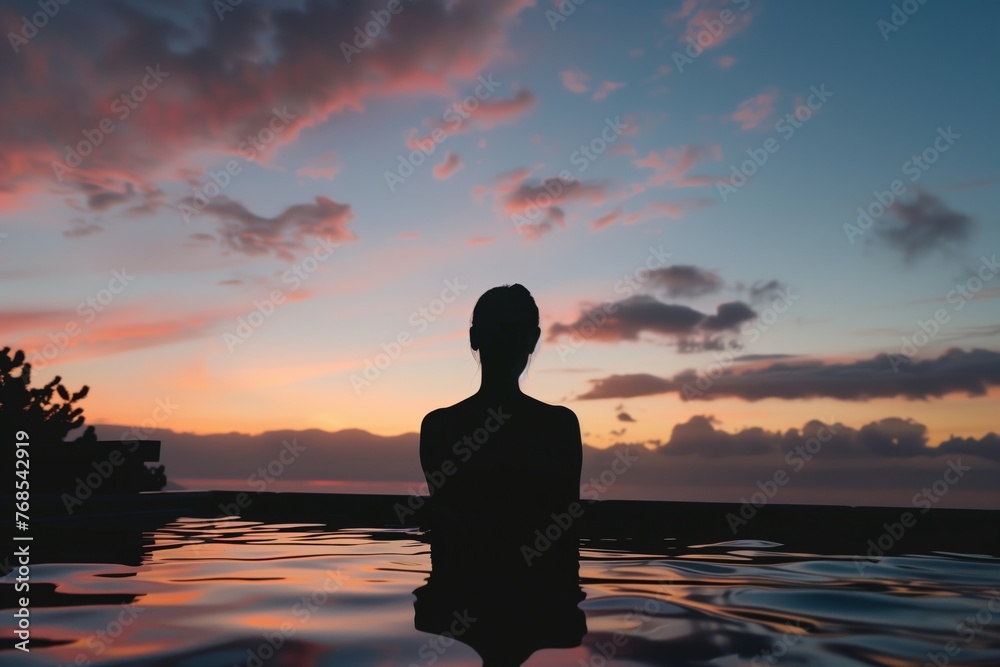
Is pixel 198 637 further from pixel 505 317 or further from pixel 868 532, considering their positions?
pixel 868 532

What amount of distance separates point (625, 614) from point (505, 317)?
209 cm

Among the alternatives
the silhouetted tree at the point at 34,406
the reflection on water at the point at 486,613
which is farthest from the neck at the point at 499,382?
the silhouetted tree at the point at 34,406

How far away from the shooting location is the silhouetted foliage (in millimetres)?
15789

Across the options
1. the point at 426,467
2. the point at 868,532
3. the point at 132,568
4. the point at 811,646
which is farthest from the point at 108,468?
the point at 868,532

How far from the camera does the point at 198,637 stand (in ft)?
11.5

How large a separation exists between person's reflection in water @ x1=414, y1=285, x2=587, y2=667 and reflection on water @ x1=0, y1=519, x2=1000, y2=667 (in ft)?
0.06

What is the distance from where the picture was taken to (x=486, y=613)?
323cm

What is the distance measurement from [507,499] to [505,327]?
820 millimetres

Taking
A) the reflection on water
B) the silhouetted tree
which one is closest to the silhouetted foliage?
the silhouetted tree

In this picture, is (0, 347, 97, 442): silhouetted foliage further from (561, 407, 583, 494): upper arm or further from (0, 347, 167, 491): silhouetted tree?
(561, 407, 583, 494): upper arm

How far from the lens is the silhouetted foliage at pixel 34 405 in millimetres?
15789

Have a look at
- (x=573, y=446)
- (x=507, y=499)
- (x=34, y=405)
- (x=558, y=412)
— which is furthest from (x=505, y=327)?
(x=34, y=405)

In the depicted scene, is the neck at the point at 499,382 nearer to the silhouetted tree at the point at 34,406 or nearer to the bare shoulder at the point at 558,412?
the bare shoulder at the point at 558,412

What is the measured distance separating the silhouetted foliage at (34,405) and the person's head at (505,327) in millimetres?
15428
